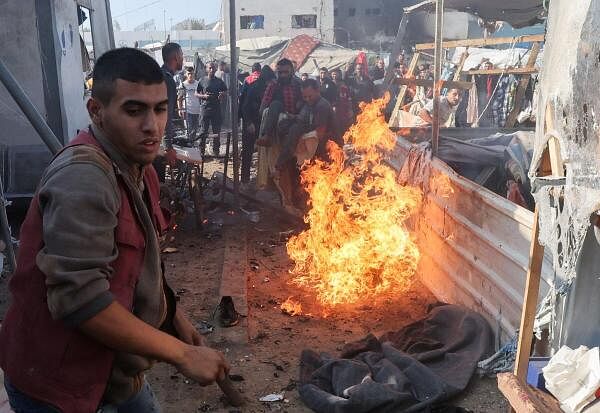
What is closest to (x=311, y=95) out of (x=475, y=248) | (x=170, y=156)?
Answer: (x=170, y=156)

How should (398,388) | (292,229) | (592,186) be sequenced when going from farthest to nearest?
(292,229) → (398,388) → (592,186)

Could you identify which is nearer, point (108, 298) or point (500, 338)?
point (108, 298)

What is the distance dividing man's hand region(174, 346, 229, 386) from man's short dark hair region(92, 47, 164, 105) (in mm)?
877

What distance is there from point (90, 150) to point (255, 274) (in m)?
5.33

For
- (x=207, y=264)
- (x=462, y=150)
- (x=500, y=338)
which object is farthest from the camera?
(x=207, y=264)

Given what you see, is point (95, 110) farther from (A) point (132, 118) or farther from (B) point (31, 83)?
(B) point (31, 83)

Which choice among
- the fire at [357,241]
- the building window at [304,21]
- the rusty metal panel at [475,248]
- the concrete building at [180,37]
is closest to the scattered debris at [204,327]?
the fire at [357,241]

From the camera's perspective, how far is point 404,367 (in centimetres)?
429

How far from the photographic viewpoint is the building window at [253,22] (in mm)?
38062

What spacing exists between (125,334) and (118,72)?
0.84 m

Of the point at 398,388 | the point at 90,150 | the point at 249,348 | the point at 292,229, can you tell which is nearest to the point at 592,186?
the point at 90,150

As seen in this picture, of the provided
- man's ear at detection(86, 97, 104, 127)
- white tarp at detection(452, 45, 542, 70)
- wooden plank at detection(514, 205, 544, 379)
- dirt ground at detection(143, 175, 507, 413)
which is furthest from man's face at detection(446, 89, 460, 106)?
man's ear at detection(86, 97, 104, 127)

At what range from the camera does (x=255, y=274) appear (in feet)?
22.7

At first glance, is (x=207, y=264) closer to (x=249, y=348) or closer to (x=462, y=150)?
(x=249, y=348)
